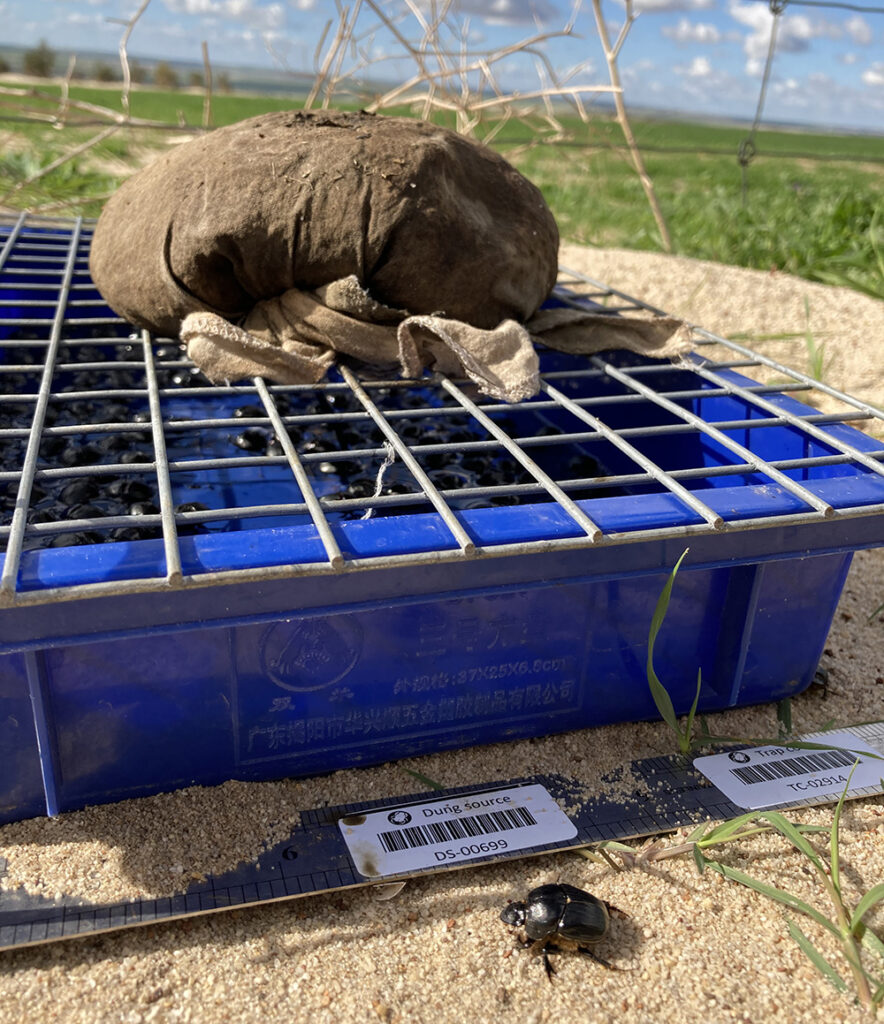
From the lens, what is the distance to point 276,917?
42.4 inches

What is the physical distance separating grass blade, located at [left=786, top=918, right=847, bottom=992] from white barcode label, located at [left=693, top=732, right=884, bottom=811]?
224 millimetres

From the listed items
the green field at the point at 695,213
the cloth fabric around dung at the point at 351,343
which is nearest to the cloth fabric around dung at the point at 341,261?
the cloth fabric around dung at the point at 351,343

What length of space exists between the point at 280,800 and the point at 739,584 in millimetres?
743

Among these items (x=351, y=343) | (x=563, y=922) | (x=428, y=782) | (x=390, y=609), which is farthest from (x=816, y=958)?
(x=351, y=343)

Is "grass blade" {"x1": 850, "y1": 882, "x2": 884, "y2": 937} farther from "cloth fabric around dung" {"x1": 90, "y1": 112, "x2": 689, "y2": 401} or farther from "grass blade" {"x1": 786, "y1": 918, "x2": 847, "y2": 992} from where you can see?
"cloth fabric around dung" {"x1": 90, "y1": 112, "x2": 689, "y2": 401}

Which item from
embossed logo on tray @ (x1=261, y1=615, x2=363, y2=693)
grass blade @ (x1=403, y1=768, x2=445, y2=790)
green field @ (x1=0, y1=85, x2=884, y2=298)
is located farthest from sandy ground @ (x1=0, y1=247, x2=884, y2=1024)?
green field @ (x1=0, y1=85, x2=884, y2=298)

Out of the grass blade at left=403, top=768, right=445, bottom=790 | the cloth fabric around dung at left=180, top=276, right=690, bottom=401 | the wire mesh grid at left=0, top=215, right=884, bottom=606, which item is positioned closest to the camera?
the wire mesh grid at left=0, top=215, right=884, bottom=606

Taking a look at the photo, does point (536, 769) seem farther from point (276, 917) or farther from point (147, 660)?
point (147, 660)

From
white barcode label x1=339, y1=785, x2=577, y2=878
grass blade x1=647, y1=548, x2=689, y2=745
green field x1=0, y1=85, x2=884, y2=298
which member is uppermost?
green field x1=0, y1=85, x2=884, y2=298

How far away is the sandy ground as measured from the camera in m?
0.97

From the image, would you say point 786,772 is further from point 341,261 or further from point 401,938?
point 341,261

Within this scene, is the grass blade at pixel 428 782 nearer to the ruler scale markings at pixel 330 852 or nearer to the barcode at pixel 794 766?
the ruler scale markings at pixel 330 852

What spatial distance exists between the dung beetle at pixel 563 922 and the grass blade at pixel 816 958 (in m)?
0.22

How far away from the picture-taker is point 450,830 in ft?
3.94
